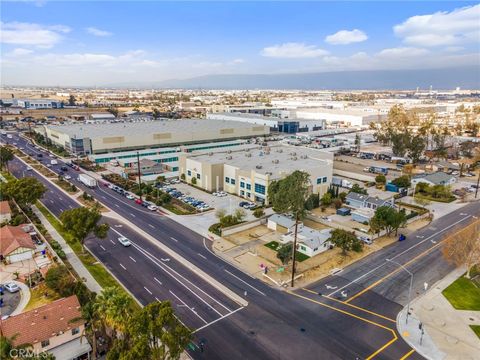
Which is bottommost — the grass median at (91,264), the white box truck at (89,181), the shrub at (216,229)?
the shrub at (216,229)

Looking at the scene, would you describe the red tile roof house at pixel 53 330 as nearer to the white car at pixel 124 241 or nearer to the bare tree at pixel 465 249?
the white car at pixel 124 241

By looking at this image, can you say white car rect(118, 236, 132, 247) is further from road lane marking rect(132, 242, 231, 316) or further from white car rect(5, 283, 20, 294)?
white car rect(5, 283, 20, 294)

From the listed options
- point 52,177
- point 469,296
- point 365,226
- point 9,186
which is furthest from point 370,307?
point 52,177

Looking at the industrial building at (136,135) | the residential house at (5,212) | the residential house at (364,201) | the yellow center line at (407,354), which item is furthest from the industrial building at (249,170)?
the yellow center line at (407,354)

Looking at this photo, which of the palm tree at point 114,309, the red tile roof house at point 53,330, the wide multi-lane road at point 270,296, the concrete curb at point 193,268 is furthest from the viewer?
the concrete curb at point 193,268

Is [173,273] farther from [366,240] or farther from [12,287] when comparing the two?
[366,240]

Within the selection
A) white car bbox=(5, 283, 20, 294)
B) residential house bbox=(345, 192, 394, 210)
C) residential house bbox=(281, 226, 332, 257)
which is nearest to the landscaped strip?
residential house bbox=(281, 226, 332, 257)

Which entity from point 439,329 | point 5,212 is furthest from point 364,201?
point 5,212
